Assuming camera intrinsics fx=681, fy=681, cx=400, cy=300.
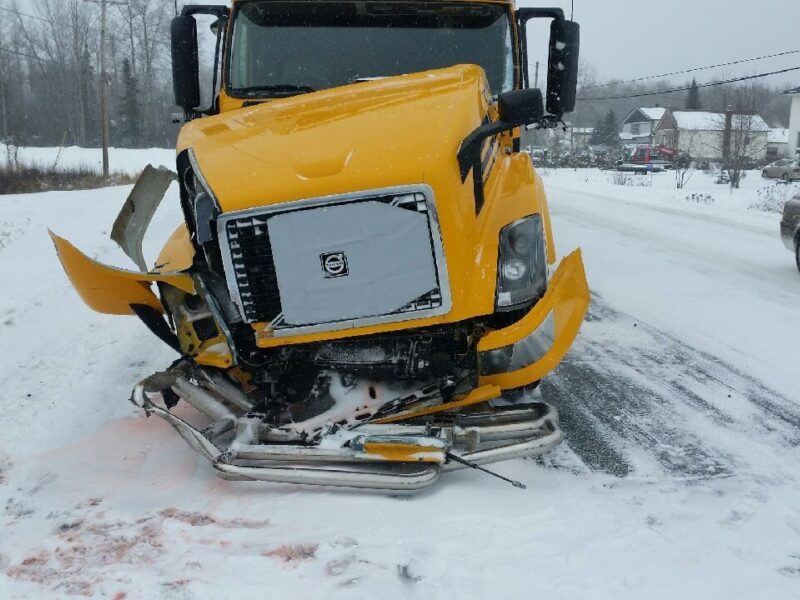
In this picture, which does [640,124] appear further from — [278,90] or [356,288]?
[356,288]

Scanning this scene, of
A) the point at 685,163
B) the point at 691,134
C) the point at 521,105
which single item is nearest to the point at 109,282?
the point at 521,105

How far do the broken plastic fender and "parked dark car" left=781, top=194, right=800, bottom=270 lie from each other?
7325 mm

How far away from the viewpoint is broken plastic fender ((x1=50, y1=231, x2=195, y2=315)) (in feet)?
10.8

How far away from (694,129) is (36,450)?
73824 millimetres

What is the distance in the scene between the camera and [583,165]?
52.8 meters

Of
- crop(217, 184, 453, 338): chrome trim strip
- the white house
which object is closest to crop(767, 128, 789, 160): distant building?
the white house

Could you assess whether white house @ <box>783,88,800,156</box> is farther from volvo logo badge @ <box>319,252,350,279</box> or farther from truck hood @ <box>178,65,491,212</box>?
volvo logo badge @ <box>319,252,350,279</box>

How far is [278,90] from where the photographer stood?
15.5 feet

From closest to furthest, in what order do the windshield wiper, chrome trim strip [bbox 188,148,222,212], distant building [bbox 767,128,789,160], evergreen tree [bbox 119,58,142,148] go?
chrome trim strip [bbox 188,148,222,212]
the windshield wiper
evergreen tree [bbox 119,58,142,148]
distant building [bbox 767,128,789,160]

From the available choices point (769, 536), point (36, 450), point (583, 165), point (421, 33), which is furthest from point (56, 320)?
point (583, 165)

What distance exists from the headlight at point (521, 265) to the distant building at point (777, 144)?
229ft

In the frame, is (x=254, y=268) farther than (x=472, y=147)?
No

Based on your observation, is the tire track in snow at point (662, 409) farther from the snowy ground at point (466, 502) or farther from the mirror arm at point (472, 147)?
the mirror arm at point (472, 147)

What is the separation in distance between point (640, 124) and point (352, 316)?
91.8 metres
